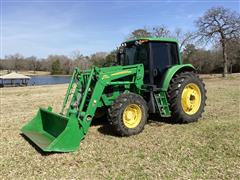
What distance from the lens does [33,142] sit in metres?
5.96

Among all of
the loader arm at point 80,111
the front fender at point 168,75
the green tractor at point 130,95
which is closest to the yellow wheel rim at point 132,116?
the green tractor at point 130,95

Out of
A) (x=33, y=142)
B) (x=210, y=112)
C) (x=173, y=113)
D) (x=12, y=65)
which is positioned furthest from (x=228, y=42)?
(x=12, y=65)

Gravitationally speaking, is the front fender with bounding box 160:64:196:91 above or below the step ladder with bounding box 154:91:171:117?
above

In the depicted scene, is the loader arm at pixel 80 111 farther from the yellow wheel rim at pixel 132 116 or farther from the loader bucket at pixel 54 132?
the yellow wheel rim at pixel 132 116

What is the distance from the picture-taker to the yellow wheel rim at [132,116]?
5978 millimetres

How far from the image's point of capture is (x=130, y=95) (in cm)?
602

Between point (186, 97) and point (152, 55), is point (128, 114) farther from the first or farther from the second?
point (186, 97)

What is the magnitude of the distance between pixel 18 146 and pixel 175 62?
4800mm

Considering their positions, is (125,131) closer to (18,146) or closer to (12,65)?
(18,146)

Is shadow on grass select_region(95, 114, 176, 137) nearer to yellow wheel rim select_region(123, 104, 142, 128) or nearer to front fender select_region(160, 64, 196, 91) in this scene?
yellow wheel rim select_region(123, 104, 142, 128)

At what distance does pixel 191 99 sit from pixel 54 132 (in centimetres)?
390

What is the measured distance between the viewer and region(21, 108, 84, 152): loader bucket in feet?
16.5

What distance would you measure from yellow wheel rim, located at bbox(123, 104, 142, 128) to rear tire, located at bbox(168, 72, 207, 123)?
3.78ft

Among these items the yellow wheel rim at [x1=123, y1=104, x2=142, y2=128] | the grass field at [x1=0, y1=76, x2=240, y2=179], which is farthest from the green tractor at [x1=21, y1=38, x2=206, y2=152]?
the grass field at [x1=0, y1=76, x2=240, y2=179]
